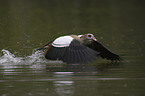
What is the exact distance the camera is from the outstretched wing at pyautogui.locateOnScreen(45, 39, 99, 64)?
963 centimetres

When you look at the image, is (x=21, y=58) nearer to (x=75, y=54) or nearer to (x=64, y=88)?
(x=75, y=54)

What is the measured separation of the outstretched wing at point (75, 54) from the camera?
9.63 meters

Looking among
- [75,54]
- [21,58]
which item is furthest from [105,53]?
[21,58]

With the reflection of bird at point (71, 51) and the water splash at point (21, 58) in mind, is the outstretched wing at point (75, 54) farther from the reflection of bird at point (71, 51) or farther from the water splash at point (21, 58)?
the water splash at point (21, 58)

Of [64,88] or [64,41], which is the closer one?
[64,88]

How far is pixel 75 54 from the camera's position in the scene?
31.8 feet

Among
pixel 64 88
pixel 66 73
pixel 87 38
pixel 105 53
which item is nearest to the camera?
pixel 64 88

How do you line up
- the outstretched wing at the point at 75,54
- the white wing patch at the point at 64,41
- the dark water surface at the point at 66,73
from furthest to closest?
the white wing patch at the point at 64,41 → the outstretched wing at the point at 75,54 → the dark water surface at the point at 66,73

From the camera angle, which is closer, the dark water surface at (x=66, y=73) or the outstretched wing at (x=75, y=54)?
the dark water surface at (x=66, y=73)

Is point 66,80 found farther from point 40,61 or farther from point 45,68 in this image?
point 40,61

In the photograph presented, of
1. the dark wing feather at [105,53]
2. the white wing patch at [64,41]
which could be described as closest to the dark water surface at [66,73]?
the dark wing feather at [105,53]

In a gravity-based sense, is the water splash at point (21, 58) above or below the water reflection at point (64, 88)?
above

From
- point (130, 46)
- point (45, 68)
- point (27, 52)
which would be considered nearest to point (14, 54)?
point (27, 52)

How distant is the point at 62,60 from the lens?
983 cm
